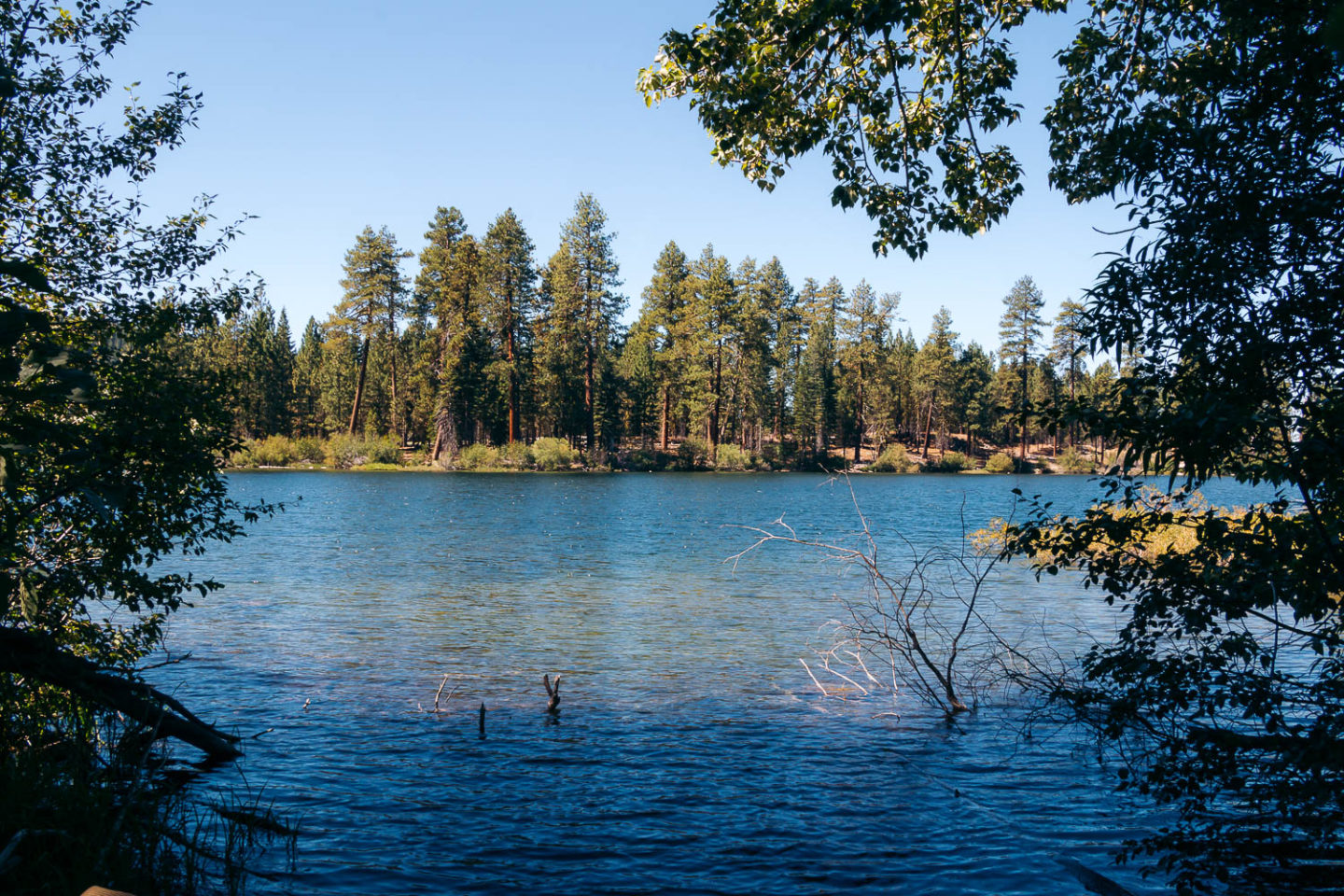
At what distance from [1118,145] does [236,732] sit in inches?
436

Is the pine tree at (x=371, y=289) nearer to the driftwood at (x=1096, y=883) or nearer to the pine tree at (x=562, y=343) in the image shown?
the pine tree at (x=562, y=343)

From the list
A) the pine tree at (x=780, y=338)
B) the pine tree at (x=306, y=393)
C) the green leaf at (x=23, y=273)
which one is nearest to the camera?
the green leaf at (x=23, y=273)

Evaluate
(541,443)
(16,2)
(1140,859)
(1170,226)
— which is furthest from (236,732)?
(541,443)

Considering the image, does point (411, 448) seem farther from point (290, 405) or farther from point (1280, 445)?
point (1280, 445)

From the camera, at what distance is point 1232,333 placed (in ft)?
19.4

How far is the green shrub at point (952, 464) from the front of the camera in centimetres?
10194

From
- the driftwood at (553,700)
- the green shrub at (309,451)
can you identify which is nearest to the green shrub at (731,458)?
the green shrub at (309,451)

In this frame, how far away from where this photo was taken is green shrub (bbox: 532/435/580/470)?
79.9 meters

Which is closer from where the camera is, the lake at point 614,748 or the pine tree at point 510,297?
the lake at point 614,748

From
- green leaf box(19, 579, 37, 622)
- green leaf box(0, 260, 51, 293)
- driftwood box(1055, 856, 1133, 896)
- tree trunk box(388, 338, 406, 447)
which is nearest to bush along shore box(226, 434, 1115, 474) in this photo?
tree trunk box(388, 338, 406, 447)

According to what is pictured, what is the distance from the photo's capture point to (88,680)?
772cm

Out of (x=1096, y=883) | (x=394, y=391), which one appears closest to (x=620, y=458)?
(x=394, y=391)

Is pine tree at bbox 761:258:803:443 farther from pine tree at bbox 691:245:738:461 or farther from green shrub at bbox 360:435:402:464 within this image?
green shrub at bbox 360:435:402:464

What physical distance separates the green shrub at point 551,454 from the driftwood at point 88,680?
71078 millimetres
